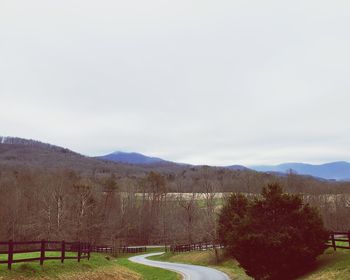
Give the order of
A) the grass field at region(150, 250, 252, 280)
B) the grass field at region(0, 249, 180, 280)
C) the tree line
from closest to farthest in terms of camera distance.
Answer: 1. the grass field at region(0, 249, 180, 280)
2. the grass field at region(150, 250, 252, 280)
3. the tree line

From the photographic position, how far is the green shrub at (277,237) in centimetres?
2342

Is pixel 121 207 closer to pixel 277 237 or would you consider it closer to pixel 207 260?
pixel 207 260

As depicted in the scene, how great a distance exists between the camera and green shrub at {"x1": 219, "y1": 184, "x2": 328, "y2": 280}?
922 inches

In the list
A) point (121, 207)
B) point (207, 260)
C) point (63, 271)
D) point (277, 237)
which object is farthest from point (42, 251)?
point (121, 207)

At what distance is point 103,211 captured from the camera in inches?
3617

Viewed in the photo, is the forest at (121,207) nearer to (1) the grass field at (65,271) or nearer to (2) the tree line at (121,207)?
(2) the tree line at (121,207)

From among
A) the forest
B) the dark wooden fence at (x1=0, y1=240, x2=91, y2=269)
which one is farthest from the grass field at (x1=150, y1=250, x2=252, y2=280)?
the dark wooden fence at (x1=0, y1=240, x2=91, y2=269)

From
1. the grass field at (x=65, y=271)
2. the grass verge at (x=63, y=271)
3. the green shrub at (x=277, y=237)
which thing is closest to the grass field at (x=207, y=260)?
the grass field at (x=65, y=271)

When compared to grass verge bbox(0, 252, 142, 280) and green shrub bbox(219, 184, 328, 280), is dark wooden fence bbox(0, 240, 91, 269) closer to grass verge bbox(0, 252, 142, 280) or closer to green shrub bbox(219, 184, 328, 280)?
grass verge bbox(0, 252, 142, 280)

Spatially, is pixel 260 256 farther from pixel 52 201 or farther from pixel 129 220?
pixel 129 220

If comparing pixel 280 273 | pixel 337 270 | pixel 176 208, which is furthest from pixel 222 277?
pixel 176 208

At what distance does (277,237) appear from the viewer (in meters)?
23.2

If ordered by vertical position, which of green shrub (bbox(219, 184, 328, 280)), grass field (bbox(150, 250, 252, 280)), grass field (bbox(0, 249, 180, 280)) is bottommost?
grass field (bbox(150, 250, 252, 280))

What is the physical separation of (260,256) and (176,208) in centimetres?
9170
